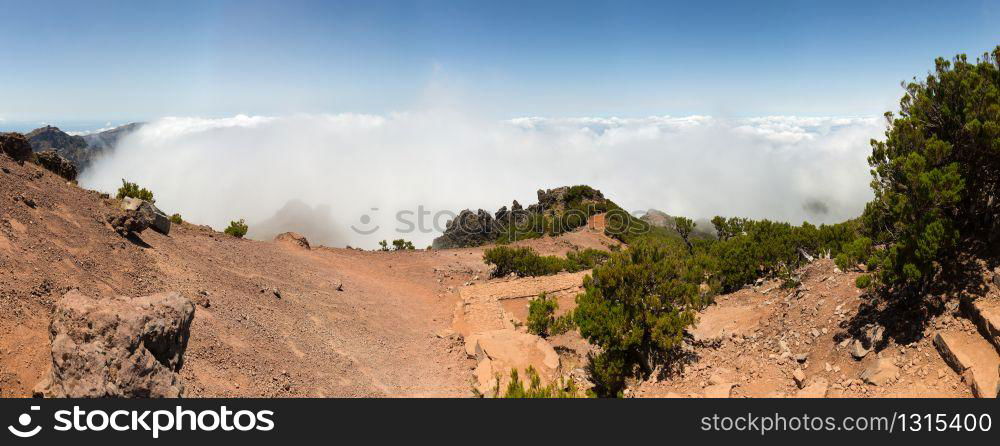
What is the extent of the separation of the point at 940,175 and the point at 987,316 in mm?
2807

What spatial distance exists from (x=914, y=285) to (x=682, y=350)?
5532mm

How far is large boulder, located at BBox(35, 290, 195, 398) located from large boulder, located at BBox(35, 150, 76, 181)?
53.7ft

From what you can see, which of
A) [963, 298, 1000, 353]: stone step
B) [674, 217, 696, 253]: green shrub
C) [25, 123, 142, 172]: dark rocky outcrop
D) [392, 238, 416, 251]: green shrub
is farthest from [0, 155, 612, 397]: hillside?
[25, 123, 142, 172]: dark rocky outcrop

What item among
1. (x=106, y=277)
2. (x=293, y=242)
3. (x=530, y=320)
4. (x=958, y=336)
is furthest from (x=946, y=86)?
(x=293, y=242)

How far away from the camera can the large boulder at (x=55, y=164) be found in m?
19.5

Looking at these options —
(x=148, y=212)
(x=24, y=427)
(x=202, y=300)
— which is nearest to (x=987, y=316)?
(x=24, y=427)

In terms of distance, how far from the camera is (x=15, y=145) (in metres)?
16.7

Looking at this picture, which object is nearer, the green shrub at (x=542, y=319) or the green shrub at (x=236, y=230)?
the green shrub at (x=542, y=319)

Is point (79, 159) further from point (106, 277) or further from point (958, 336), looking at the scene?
point (958, 336)

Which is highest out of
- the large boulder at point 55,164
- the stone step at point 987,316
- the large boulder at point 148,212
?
the large boulder at point 55,164

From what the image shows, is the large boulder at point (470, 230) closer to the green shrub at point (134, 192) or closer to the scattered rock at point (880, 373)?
the green shrub at point (134, 192)

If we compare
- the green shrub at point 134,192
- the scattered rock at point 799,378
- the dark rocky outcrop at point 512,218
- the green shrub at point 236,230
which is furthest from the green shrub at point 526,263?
the dark rocky outcrop at point 512,218

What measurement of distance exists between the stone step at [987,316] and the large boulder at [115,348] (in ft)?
48.7

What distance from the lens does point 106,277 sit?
11703 mm
